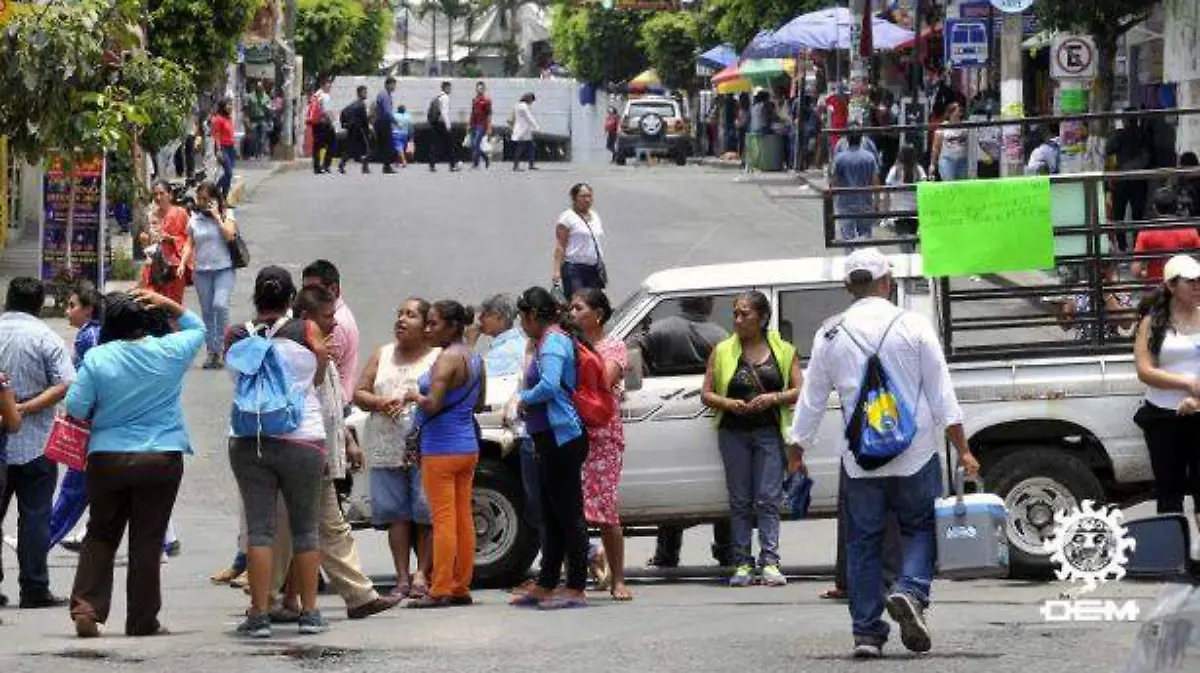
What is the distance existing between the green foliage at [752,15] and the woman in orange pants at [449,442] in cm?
4046

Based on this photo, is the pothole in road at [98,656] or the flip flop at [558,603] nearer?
the pothole in road at [98,656]

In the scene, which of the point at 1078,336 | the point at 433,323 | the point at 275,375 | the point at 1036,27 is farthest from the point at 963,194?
the point at 1036,27

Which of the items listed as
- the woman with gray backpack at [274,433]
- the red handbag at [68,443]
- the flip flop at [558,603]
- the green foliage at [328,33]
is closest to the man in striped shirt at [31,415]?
the red handbag at [68,443]

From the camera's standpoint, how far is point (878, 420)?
10.7 metres

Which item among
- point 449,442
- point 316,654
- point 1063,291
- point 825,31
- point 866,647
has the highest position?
point 825,31

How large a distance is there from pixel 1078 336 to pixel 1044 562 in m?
1.37

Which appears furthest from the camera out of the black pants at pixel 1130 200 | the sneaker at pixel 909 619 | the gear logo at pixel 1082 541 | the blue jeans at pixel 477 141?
the blue jeans at pixel 477 141

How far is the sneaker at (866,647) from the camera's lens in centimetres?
1074

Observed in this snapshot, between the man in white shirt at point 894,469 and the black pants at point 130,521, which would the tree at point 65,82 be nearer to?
the black pants at point 130,521

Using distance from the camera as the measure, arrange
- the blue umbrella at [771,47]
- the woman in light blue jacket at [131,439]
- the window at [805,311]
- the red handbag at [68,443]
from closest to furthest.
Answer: the woman in light blue jacket at [131,439], the red handbag at [68,443], the window at [805,311], the blue umbrella at [771,47]

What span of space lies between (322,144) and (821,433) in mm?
33640

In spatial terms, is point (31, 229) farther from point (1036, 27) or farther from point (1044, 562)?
point (1044, 562)

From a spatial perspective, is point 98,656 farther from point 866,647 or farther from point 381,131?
point 381,131

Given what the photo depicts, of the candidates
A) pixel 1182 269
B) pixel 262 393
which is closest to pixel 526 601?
pixel 262 393
